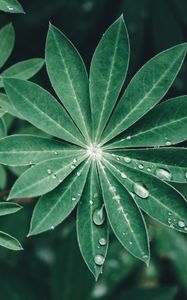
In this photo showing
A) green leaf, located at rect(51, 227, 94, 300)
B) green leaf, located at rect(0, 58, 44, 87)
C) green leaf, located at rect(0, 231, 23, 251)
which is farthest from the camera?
green leaf, located at rect(51, 227, 94, 300)

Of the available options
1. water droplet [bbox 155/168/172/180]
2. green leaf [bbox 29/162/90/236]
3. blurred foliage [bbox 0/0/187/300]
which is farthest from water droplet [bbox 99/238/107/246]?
blurred foliage [bbox 0/0/187/300]

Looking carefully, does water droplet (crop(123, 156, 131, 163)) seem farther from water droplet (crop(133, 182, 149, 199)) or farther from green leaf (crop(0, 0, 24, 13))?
green leaf (crop(0, 0, 24, 13))

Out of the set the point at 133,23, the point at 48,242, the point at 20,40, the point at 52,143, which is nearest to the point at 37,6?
the point at 20,40

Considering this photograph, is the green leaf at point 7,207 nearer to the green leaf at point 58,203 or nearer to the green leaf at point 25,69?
the green leaf at point 58,203

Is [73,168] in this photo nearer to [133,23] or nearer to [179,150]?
[179,150]

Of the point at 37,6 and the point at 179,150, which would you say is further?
the point at 37,6

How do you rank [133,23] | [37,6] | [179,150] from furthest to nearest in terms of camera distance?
[37,6] < [133,23] < [179,150]

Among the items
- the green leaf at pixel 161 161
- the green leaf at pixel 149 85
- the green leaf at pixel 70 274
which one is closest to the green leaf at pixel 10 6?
the green leaf at pixel 149 85
